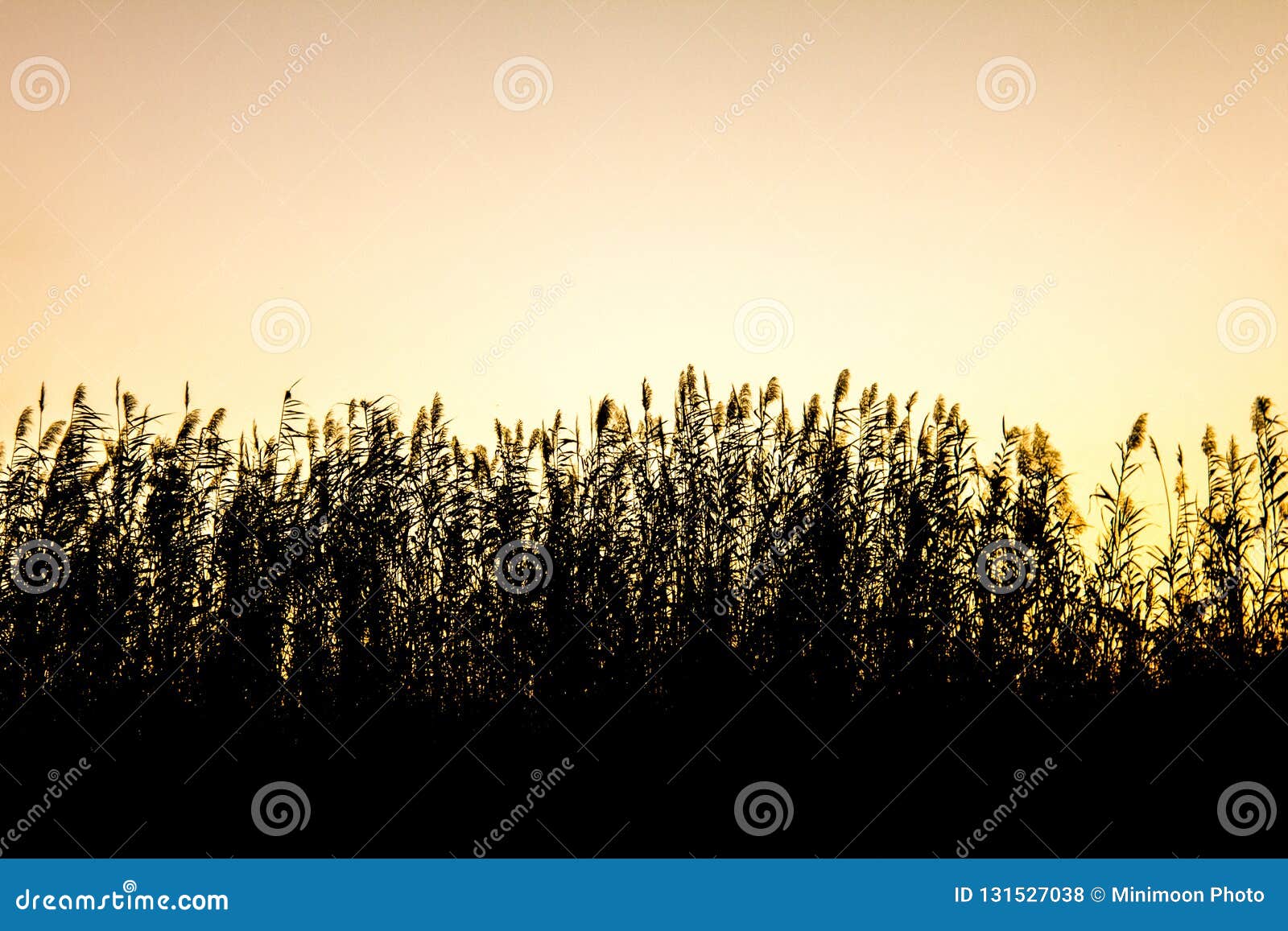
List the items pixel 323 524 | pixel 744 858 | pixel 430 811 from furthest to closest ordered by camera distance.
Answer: pixel 323 524
pixel 430 811
pixel 744 858

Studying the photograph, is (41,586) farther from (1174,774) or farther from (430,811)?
(1174,774)

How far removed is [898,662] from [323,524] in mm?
5137

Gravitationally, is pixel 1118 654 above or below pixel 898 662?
above

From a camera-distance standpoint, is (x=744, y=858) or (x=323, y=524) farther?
(x=323, y=524)

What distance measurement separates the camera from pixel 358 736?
9375mm

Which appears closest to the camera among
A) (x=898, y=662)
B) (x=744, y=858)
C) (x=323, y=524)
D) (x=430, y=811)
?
(x=744, y=858)

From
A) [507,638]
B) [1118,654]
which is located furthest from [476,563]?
[1118,654]

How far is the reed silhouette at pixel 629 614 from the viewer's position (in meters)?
9.23

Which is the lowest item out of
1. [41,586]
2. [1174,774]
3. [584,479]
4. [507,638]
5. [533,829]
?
[41,586]

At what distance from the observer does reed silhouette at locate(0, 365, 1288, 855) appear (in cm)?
923

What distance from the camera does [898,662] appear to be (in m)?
9.54

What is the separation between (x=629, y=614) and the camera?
978 centimetres

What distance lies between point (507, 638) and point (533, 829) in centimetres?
166

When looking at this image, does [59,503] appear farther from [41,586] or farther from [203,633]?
[203,633]
